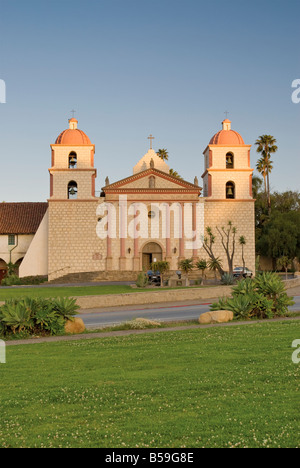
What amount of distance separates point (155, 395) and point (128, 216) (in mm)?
43428

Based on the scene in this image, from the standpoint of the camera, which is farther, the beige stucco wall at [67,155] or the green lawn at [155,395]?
the beige stucco wall at [67,155]

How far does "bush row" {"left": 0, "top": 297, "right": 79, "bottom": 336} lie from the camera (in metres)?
14.4

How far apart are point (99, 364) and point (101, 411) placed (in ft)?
10.5

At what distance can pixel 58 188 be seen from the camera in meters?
50.6

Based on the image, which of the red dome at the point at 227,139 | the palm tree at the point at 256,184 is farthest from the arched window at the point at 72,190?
the palm tree at the point at 256,184

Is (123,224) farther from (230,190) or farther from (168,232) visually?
(230,190)

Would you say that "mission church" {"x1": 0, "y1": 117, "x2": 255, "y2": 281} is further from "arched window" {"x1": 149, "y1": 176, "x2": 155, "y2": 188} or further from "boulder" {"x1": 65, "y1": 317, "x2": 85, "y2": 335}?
"boulder" {"x1": 65, "y1": 317, "x2": 85, "y2": 335}

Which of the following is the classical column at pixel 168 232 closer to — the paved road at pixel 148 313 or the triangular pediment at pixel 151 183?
the triangular pediment at pixel 151 183

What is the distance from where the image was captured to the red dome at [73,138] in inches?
2023

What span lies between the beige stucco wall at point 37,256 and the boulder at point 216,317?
3602 cm

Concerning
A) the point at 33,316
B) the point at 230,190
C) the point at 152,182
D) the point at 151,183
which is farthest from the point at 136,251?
the point at 33,316

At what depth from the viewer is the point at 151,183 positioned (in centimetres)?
5041

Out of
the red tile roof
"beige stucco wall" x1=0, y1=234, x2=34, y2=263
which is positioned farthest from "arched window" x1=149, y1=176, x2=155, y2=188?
"beige stucco wall" x1=0, y1=234, x2=34, y2=263
